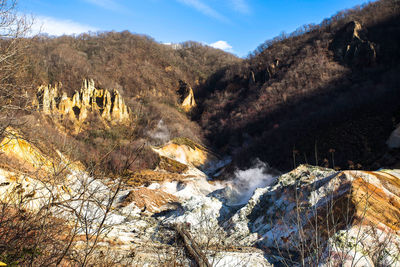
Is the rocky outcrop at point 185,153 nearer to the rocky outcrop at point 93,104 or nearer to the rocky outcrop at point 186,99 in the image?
the rocky outcrop at point 93,104

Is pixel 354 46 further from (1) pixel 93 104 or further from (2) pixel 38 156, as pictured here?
(2) pixel 38 156

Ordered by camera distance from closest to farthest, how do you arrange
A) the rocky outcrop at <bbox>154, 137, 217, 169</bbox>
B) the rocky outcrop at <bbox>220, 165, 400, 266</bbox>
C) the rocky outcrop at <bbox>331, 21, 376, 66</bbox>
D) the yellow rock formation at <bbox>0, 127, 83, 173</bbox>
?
the yellow rock formation at <bbox>0, 127, 83, 173</bbox> → the rocky outcrop at <bbox>220, 165, 400, 266</bbox> → the rocky outcrop at <bbox>154, 137, 217, 169</bbox> → the rocky outcrop at <bbox>331, 21, 376, 66</bbox>

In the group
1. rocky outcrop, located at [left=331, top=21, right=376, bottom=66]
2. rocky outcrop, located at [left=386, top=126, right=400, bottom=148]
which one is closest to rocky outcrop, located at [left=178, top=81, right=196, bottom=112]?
rocky outcrop, located at [left=331, top=21, right=376, bottom=66]

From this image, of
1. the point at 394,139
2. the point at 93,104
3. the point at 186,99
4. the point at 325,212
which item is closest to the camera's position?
the point at 325,212

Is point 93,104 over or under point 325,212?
over

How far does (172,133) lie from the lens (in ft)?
112

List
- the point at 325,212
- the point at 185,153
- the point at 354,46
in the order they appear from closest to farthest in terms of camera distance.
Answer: the point at 325,212
the point at 185,153
the point at 354,46

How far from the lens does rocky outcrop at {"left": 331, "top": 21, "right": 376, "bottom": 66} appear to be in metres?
35.8

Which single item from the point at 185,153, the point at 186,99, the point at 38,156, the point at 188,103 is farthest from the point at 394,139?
the point at 186,99

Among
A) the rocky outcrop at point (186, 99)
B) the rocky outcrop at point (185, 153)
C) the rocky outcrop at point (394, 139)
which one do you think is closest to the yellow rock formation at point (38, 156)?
the rocky outcrop at point (394, 139)

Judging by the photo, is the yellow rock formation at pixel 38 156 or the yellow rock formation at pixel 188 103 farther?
the yellow rock formation at pixel 188 103

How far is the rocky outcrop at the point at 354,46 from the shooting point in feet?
117

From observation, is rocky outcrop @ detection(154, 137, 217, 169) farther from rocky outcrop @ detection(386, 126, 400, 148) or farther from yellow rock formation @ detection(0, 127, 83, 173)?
rocky outcrop @ detection(386, 126, 400, 148)

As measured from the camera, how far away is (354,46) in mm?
37875
